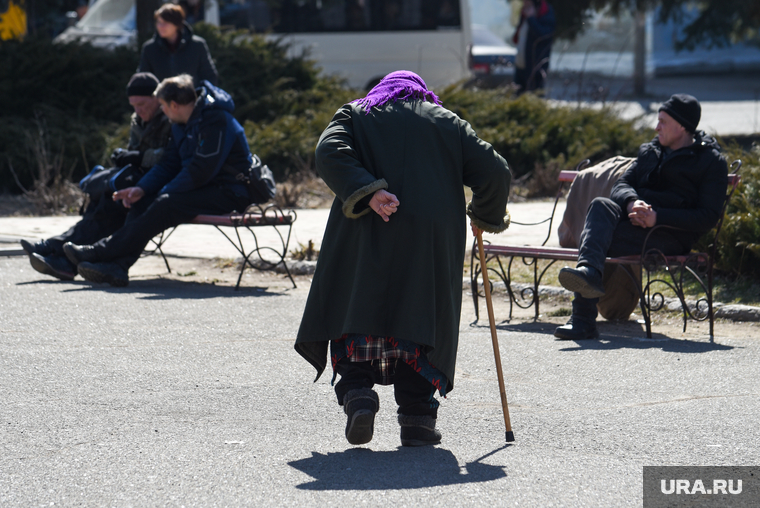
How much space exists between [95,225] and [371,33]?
1101 centimetres

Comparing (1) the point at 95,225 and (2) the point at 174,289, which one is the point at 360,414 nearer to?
(2) the point at 174,289

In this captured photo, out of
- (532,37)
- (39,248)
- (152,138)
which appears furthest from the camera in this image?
(532,37)

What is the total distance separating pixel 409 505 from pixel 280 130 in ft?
32.3

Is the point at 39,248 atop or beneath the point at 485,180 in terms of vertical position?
beneath

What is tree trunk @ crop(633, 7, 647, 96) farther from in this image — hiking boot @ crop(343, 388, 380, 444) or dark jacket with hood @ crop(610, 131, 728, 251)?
hiking boot @ crop(343, 388, 380, 444)

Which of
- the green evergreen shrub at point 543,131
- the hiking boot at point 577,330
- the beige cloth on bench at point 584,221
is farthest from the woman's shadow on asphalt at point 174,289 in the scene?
the green evergreen shrub at point 543,131

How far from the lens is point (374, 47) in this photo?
1822cm

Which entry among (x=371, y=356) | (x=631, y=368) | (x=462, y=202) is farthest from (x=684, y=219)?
(x=371, y=356)

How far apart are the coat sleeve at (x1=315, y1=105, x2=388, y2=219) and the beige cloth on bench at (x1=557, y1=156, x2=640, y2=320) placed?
304cm

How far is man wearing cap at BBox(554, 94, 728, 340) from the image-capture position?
6129 mm

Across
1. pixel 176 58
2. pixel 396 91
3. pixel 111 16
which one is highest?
pixel 111 16

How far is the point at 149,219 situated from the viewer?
7672mm

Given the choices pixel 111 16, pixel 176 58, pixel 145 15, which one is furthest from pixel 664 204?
pixel 111 16

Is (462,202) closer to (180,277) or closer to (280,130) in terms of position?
(180,277)
